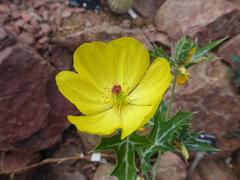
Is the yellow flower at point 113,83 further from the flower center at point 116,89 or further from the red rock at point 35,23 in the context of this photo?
the red rock at point 35,23

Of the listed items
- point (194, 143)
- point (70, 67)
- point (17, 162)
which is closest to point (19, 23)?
point (70, 67)

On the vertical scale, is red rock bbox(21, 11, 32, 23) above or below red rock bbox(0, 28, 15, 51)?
above

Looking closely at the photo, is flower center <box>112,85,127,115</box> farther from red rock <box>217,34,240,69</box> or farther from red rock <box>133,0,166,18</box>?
red rock <box>133,0,166,18</box>

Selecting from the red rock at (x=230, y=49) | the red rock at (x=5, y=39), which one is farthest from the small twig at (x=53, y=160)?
the red rock at (x=230, y=49)

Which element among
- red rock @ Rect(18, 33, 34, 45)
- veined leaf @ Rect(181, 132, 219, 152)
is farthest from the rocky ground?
veined leaf @ Rect(181, 132, 219, 152)

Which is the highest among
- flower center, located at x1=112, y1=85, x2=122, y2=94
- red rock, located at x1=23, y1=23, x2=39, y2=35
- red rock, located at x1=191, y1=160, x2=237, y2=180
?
red rock, located at x1=23, y1=23, x2=39, y2=35

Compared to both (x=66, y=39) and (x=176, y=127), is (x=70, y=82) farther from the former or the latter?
(x=66, y=39)

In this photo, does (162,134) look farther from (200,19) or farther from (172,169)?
(200,19)
